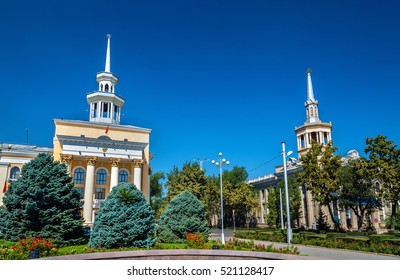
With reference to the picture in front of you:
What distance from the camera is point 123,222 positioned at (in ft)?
53.9

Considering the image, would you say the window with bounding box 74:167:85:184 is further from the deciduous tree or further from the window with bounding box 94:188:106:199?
the deciduous tree

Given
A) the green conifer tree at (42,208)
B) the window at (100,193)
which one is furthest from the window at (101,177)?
the green conifer tree at (42,208)

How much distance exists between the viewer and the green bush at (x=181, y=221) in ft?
65.2

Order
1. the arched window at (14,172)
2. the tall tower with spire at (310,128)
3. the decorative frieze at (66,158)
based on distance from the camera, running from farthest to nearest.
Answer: the tall tower with spire at (310,128)
the arched window at (14,172)
the decorative frieze at (66,158)

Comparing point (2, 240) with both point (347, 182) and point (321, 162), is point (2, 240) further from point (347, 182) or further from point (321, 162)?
point (347, 182)

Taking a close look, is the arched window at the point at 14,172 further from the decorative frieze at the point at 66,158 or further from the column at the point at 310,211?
the column at the point at 310,211

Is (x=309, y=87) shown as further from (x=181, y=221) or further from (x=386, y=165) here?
(x=181, y=221)

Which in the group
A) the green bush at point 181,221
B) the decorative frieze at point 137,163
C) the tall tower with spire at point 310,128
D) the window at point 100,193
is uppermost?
the tall tower with spire at point 310,128

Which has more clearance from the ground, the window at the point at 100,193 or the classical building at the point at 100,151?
the classical building at the point at 100,151

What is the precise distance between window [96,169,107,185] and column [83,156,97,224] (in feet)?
6.54

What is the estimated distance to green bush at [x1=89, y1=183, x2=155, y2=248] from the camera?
52.6 ft

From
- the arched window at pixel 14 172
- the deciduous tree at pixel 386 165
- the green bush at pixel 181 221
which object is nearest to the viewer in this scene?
the green bush at pixel 181 221

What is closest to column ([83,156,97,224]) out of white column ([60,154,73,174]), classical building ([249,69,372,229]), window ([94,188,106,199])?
white column ([60,154,73,174])
